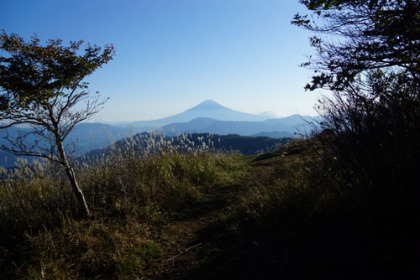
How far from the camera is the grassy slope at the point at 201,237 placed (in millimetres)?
2500

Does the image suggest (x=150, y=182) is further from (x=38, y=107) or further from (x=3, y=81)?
(x=3, y=81)

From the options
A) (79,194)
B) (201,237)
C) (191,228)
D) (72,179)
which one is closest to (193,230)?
(191,228)

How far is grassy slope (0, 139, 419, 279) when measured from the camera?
250 centimetres

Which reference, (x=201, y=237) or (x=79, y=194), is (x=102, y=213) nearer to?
(x=79, y=194)

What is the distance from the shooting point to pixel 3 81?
345 centimetres

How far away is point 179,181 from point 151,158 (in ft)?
4.94

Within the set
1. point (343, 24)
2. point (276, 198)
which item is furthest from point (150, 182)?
point (343, 24)

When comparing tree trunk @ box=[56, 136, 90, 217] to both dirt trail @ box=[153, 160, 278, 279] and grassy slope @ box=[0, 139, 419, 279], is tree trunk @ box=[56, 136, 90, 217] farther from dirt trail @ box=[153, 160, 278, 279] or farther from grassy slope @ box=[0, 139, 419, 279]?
dirt trail @ box=[153, 160, 278, 279]

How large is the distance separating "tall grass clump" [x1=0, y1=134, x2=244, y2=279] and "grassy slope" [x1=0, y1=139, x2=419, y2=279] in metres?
0.02

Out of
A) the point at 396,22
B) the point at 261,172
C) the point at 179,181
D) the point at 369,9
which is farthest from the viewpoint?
the point at 261,172

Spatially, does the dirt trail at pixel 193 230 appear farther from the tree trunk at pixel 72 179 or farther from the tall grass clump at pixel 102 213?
the tree trunk at pixel 72 179

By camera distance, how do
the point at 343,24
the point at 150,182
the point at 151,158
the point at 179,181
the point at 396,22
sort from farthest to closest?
the point at 151,158, the point at 179,181, the point at 150,182, the point at 343,24, the point at 396,22

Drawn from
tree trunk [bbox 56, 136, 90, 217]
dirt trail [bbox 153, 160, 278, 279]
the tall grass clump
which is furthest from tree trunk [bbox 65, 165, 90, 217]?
dirt trail [bbox 153, 160, 278, 279]

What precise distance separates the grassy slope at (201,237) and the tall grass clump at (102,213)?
0.02 meters
